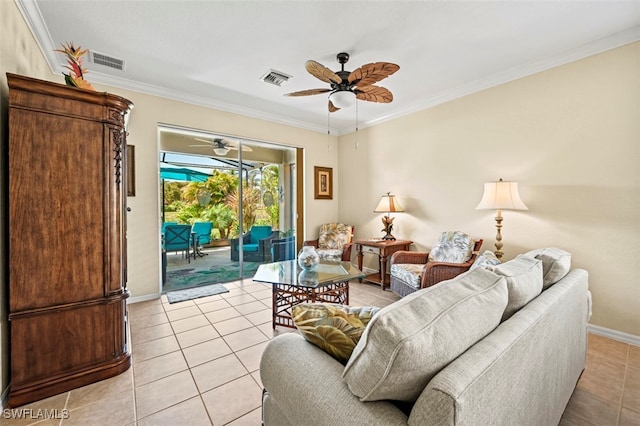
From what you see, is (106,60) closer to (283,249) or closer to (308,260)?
(308,260)

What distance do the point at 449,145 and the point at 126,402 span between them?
406 centimetres

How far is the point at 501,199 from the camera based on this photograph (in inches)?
111

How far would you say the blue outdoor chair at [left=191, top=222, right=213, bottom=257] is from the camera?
4336 mm

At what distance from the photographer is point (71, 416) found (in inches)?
61.3

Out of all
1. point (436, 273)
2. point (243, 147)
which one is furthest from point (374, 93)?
point (243, 147)

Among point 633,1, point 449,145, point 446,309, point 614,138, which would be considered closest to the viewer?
point 446,309

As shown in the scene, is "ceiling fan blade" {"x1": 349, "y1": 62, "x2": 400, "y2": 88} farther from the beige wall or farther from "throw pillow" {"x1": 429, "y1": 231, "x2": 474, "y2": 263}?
"throw pillow" {"x1": 429, "y1": 231, "x2": 474, "y2": 263}

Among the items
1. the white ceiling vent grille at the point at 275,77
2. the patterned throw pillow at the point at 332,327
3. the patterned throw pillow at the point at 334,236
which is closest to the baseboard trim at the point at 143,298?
the patterned throw pillow at the point at 334,236

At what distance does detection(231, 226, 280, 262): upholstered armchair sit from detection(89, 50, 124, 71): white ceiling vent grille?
2.63 meters

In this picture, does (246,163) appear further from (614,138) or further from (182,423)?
(614,138)

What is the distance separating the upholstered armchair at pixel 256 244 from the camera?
4547 millimetres

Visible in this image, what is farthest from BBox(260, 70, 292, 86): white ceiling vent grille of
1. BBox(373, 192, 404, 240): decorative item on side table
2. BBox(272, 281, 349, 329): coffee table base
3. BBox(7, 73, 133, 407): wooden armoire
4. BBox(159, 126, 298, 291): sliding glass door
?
BBox(272, 281, 349, 329): coffee table base

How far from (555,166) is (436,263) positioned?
59.9 inches

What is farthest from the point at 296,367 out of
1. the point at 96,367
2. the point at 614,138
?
the point at 614,138
